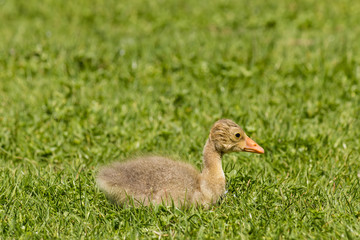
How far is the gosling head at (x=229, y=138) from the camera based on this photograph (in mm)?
4520

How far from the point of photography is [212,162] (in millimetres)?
4566

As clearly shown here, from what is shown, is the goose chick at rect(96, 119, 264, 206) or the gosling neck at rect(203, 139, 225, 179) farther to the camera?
the gosling neck at rect(203, 139, 225, 179)

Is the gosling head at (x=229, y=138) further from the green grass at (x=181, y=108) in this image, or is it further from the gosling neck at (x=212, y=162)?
the green grass at (x=181, y=108)

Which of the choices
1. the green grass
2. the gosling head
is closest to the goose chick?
the gosling head

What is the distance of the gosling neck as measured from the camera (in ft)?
14.9

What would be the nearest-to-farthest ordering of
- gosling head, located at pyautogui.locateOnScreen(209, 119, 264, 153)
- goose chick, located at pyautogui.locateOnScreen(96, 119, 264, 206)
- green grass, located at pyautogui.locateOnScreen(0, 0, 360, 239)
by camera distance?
green grass, located at pyautogui.locateOnScreen(0, 0, 360, 239) → goose chick, located at pyautogui.locateOnScreen(96, 119, 264, 206) → gosling head, located at pyautogui.locateOnScreen(209, 119, 264, 153)

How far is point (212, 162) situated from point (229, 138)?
0.84 ft

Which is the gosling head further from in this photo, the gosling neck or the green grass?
the green grass

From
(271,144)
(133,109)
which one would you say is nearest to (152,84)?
(133,109)

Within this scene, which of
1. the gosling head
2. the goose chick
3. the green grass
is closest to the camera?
the green grass

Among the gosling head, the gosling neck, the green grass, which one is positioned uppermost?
the gosling head

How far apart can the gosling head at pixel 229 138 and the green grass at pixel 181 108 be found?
1.04 ft

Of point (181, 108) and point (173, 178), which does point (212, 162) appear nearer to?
point (173, 178)

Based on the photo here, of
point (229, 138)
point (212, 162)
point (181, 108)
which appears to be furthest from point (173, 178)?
point (181, 108)
